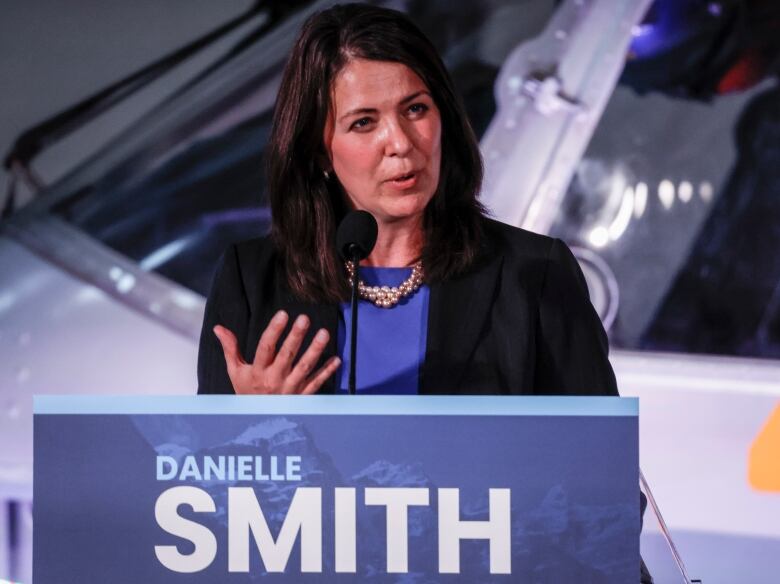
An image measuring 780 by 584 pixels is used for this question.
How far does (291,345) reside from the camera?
1.29m

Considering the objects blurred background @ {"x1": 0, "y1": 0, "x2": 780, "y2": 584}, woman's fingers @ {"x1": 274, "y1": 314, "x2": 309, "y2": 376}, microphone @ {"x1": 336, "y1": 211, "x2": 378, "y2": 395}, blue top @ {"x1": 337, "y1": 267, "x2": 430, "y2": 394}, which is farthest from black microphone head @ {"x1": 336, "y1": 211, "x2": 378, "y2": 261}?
blurred background @ {"x1": 0, "y1": 0, "x2": 780, "y2": 584}

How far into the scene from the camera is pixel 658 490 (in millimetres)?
2680

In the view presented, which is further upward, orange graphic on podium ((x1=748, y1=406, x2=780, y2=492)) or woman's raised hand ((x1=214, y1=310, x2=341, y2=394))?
woman's raised hand ((x1=214, y1=310, x2=341, y2=394))

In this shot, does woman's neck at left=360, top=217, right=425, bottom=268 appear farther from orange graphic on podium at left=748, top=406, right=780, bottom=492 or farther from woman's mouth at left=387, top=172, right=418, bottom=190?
Answer: orange graphic on podium at left=748, top=406, right=780, bottom=492

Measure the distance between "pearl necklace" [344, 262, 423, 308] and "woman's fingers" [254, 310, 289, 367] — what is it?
0.35 m

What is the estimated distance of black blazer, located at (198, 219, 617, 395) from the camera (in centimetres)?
160

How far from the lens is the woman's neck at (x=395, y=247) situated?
1712 mm

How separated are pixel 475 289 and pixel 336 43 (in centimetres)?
45

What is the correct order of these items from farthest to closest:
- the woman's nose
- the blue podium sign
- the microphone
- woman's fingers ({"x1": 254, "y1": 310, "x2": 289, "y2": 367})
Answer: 1. the woman's nose
2. the microphone
3. woman's fingers ({"x1": 254, "y1": 310, "x2": 289, "y2": 367})
4. the blue podium sign

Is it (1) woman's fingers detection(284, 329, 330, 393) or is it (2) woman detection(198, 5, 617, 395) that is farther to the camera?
(2) woman detection(198, 5, 617, 395)

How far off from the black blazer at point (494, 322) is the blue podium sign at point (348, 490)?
0.48 metres

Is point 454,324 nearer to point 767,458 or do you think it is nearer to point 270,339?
point 270,339

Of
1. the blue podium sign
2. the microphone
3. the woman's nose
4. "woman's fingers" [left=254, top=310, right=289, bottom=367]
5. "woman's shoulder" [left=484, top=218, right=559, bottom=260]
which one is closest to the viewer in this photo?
the blue podium sign

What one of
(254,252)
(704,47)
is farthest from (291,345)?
(704,47)
